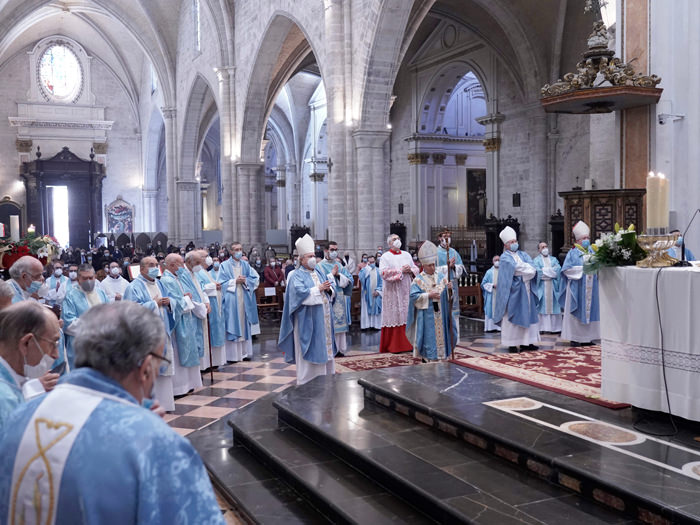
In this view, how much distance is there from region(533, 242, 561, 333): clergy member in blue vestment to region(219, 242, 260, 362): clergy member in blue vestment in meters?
4.66

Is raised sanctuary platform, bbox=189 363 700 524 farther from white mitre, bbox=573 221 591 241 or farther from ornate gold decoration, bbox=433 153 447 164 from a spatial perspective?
ornate gold decoration, bbox=433 153 447 164

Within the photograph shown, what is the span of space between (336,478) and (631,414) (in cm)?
217

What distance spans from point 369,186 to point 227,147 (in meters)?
10.5

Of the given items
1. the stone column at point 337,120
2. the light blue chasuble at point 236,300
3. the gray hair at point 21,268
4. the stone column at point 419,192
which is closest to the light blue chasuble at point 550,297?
the light blue chasuble at point 236,300

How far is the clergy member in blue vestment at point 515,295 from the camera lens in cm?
974

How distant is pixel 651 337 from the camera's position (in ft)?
15.0

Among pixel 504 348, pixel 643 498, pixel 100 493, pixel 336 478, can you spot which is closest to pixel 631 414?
pixel 643 498

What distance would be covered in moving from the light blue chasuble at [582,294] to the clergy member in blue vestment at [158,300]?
5.98 m

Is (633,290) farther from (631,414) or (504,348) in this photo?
(504,348)

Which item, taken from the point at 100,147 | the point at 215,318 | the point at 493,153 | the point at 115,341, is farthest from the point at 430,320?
the point at 100,147

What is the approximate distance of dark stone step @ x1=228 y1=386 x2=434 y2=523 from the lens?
407cm

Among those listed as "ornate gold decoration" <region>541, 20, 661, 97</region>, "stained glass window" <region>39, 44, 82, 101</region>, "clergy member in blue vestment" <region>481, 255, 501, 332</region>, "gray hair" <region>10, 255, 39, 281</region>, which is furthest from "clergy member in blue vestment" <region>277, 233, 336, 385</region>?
"stained glass window" <region>39, 44, 82, 101</region>

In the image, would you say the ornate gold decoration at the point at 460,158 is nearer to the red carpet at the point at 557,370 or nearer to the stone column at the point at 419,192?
the stone column at the point at 419,192

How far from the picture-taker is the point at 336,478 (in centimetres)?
464
